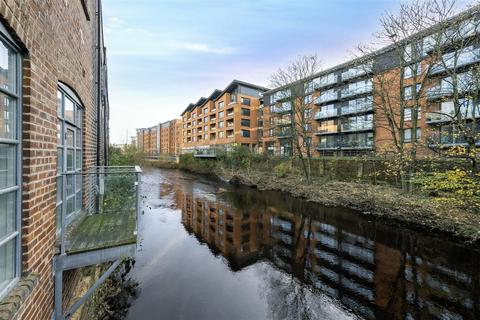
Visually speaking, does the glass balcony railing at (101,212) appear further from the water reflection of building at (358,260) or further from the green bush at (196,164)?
the green bush at (196,164)

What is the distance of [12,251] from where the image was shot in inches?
83.0

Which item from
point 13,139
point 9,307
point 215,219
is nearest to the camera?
point 9,307

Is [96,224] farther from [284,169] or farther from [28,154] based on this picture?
[284,169]

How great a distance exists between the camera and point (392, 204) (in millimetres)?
11406

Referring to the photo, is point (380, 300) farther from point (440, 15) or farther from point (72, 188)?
point (440, 15)

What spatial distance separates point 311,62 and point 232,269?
56.5 feet

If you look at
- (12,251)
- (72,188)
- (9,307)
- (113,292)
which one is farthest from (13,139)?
(113,292)

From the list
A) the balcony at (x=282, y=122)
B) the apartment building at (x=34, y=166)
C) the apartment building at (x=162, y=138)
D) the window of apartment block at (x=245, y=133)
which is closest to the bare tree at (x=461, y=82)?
the apartment building at (x=34, y=166)

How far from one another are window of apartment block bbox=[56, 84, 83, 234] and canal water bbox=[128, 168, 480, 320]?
9.16ft

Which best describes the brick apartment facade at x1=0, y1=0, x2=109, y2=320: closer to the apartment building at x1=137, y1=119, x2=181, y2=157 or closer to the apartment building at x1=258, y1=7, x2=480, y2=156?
the apartment building at x1=258, y1=7, x2=480, y2=156

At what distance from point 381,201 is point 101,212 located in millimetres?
12394

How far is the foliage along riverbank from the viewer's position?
896cm

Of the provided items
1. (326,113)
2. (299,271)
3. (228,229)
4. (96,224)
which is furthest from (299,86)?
(96,224)

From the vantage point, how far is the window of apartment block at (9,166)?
1956 mm
